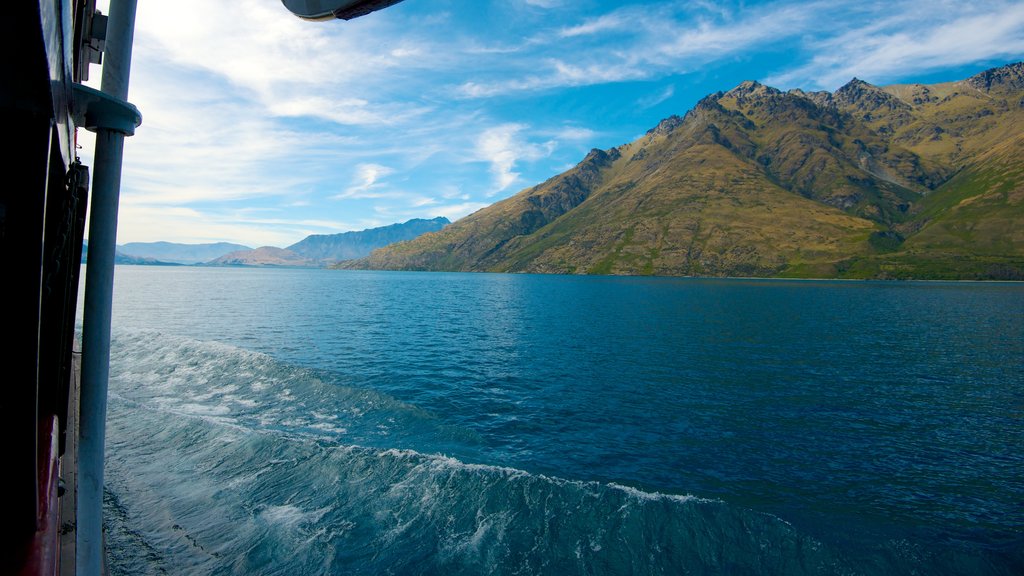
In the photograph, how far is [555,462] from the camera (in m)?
25.3

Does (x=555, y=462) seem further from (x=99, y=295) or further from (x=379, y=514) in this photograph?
(x=99, y=295)

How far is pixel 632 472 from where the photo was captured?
2434cm

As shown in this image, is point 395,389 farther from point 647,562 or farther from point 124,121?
point 124,121

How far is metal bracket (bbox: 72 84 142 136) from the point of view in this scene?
14.0 feet

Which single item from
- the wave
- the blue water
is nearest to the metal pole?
the wave

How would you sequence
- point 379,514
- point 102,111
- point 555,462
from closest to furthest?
point 102,111
point 379,514
point 555,462

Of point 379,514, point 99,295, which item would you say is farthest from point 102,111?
point 379,514

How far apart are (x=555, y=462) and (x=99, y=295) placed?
23842 millimetres

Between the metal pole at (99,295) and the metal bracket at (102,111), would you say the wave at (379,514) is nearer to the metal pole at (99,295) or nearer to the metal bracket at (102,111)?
the metal pole at (99,295)

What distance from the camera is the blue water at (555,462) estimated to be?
17969 millimetres

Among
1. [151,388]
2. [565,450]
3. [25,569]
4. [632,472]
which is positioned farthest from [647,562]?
[151,388]

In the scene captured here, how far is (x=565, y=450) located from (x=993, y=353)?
7063 centimetres

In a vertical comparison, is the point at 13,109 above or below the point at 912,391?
above

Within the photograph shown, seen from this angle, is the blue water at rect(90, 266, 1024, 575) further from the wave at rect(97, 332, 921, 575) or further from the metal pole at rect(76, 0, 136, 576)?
the metal pole at rect(76, 0, 136, 576)
